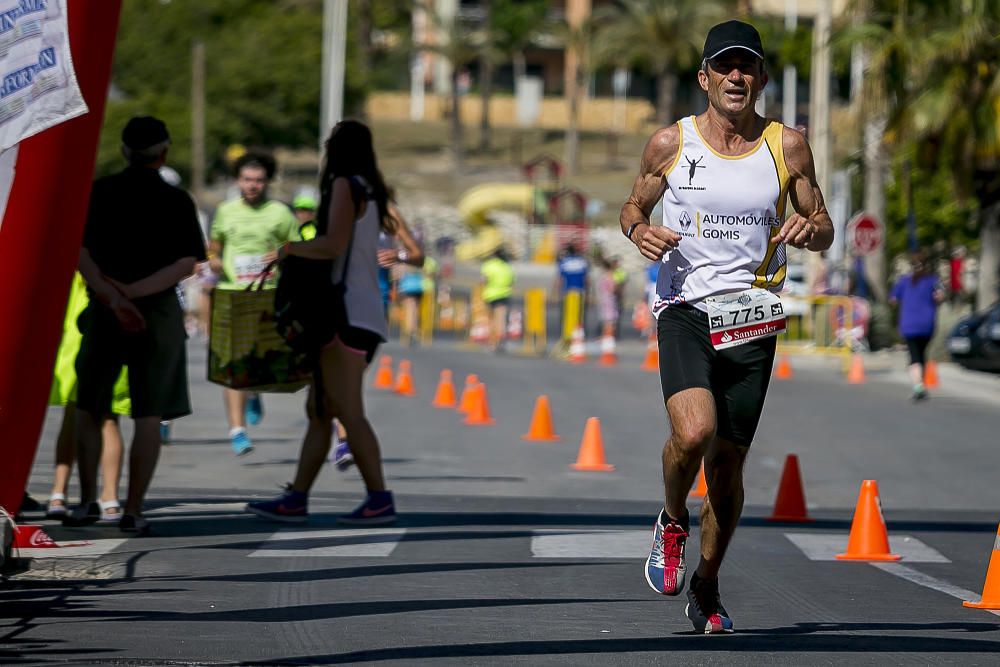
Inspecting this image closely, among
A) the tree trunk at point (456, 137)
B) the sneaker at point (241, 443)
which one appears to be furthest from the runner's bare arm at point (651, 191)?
the tree trunk at point (456, 137)

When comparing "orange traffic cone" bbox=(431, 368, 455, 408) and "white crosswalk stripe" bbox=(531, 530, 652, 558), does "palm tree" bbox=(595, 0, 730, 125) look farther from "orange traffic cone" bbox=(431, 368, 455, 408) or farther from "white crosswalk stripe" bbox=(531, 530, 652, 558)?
"white crosswalk stripe" bbox=(531, 530, 652, 558)

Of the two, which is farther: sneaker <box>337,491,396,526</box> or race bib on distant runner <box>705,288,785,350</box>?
sneaker <box>337,491,396,526</box>

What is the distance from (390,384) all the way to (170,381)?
45.1 feet

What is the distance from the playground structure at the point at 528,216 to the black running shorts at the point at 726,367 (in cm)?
5754

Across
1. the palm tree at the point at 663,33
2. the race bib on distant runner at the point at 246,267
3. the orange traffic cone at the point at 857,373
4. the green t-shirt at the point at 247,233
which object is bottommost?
the orange traffic cone at the point at 857,373

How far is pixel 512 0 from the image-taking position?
93812 mm

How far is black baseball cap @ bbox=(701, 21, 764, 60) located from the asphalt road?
194 cm

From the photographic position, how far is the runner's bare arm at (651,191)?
6281 millimetres

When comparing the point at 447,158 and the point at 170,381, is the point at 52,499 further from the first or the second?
the point at 447,158

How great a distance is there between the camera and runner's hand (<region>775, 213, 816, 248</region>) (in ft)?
20.6

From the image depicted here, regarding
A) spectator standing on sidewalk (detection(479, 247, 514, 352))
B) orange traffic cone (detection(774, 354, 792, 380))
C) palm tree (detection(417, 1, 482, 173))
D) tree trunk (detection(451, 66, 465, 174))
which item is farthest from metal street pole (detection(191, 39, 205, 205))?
orange traffic cone (detection(774, 354, 792, 380))

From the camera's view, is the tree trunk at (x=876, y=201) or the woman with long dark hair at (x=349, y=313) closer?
the woman with long dark hair at (x=349, y=313)

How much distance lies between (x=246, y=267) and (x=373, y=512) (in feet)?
12.4

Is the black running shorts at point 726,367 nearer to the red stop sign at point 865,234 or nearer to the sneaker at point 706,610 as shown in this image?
the sneaker at point 706,610
